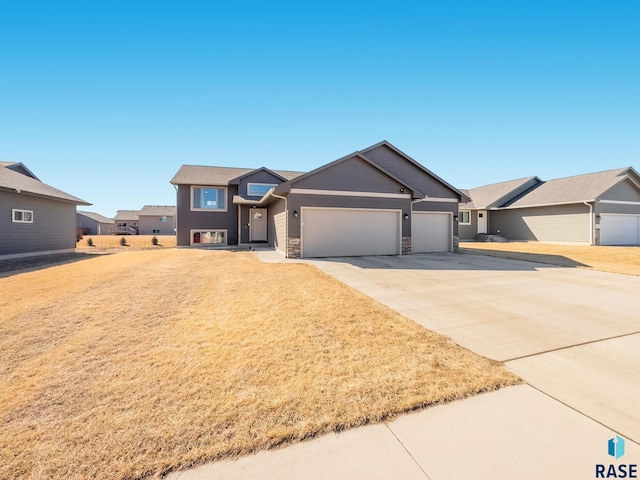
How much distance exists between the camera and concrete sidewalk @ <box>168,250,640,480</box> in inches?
77.3

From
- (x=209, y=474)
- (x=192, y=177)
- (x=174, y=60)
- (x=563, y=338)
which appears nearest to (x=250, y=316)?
(x=209, y=474)

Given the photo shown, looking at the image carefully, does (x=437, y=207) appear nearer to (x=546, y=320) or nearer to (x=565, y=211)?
(x=546, y=320)

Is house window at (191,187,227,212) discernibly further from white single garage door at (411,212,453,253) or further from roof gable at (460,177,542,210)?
roof gable at (460,177,542,210)

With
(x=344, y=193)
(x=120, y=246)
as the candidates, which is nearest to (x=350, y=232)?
(x=344, y=193)

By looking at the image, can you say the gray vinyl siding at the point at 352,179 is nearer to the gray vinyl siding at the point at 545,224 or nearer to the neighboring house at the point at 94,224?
the gray vinyl siding at the point at 545,224

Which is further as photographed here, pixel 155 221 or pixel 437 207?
pixel 155 221

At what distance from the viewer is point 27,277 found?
29.6 ft

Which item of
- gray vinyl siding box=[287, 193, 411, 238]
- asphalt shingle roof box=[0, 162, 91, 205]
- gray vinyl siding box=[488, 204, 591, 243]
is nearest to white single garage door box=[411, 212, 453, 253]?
gray vinyl siding box=[287, 193, 411, 238]

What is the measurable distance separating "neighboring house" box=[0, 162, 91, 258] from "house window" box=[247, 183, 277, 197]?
34.6ft

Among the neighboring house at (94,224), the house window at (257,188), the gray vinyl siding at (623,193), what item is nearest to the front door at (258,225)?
the house window at (257,188)

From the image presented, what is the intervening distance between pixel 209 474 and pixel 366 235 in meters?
12.4

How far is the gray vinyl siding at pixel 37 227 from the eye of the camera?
1333cm

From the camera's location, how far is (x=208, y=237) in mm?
20359

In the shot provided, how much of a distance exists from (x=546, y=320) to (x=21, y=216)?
21.6m
